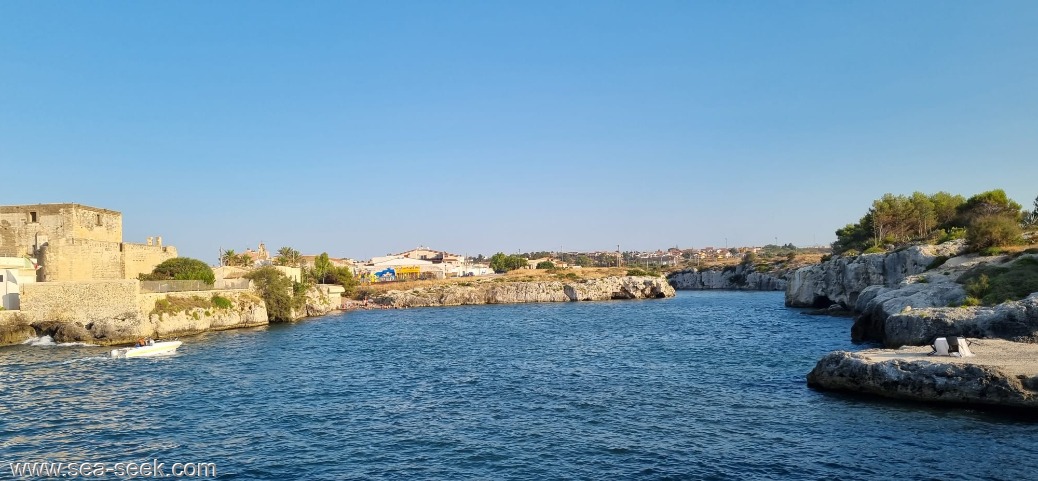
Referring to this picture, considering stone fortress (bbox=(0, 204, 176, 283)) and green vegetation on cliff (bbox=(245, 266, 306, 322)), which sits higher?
stone fortress (bbox=(0, 204, 176, 283))

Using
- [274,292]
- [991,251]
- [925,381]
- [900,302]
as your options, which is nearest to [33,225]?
[274,292]

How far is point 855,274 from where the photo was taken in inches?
2601

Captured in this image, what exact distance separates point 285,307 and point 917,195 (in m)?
90.7

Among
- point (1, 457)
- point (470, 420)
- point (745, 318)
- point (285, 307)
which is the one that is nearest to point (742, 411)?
point (470, 420)

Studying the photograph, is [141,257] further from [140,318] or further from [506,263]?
[506,263]

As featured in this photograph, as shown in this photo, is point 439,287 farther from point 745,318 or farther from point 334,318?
point 745,318

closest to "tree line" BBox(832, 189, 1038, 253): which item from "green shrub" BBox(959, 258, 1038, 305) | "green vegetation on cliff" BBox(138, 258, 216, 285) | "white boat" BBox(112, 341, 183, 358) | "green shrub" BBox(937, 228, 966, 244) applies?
"green shrub" BBox(937, 228, 966, 244)

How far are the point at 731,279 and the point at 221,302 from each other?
4686 inches

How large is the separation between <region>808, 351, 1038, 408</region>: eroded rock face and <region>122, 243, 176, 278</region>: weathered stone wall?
57662 mm

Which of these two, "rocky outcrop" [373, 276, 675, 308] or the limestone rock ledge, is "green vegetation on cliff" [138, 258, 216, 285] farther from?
the limestone rock ledge

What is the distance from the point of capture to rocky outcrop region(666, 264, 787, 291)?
13500 centimetres

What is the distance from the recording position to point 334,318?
235 ft

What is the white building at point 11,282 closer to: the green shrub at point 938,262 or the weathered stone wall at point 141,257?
the weathered stone wall at point 141,257

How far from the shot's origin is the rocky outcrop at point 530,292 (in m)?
95.2
